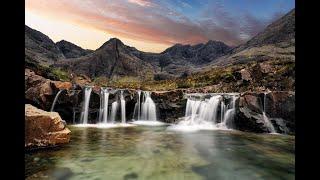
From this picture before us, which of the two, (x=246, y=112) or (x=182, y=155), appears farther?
(x=246, y=112)

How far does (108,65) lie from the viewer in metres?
125

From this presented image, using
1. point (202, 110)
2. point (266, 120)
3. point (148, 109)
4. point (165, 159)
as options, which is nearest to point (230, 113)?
point (266, 120)

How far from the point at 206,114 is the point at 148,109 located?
7.74 m

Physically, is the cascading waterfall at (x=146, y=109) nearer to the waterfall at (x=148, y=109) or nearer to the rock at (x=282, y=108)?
the waterfall at (x=148, y=109)

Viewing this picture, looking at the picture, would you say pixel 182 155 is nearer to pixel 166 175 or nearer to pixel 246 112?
pixel 166 175

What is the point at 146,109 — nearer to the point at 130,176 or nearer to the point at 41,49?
the point at 130,176

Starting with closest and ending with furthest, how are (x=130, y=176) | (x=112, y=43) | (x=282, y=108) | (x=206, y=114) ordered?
(x=130, y=176), (x=282, y=108), (x=206, y=114), (x=112, y=43)

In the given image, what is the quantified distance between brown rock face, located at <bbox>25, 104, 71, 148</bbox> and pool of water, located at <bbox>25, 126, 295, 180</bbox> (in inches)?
30.0

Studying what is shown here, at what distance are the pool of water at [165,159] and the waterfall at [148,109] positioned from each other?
1294 cm

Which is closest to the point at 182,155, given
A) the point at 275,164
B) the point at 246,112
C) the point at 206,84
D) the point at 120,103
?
the point at 275,164

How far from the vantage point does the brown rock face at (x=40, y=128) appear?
41.8ft
